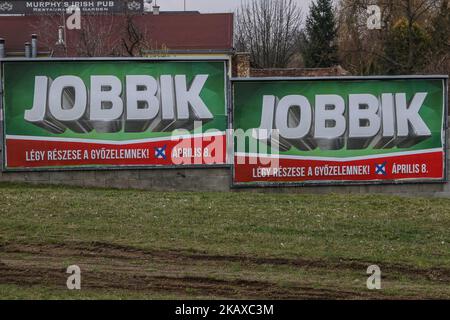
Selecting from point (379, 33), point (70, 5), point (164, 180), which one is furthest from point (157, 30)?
point (164, 180)

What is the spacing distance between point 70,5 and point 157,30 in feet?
16.5

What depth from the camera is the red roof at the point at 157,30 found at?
43250 millimetres

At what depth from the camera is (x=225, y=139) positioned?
17578mm

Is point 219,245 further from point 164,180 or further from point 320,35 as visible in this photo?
point 320,35

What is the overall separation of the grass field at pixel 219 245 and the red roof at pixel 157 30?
28.2 meters

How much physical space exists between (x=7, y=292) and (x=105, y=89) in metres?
9.05

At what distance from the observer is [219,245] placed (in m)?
11.8

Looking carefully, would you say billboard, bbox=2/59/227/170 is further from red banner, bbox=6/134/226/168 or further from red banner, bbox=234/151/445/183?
red banner, bbox=234/151/445/183

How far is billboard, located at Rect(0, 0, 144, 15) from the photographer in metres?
46.2

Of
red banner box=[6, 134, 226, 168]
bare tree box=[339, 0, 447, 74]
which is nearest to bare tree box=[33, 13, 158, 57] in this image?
bare tree box=[339, 0, 447, 74]

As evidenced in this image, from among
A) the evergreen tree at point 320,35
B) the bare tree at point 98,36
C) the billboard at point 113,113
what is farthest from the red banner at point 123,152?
the evergreen tree at point 320,35

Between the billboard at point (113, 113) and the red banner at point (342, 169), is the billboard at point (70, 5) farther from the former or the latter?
the red banner at point (342, 169)
